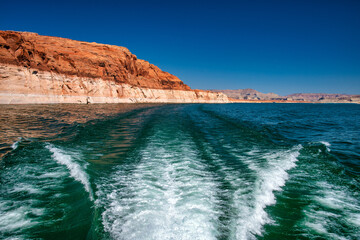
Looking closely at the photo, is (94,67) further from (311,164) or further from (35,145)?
(311,164)

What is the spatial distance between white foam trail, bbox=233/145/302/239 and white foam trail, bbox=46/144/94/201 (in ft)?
10.1

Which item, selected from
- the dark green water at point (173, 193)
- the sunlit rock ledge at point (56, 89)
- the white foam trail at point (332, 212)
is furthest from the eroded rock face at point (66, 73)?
the white foam trail at point (332, 212)

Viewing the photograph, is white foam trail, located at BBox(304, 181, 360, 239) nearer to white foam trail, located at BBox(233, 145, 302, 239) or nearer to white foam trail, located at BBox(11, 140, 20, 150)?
white foam trail, located at BBox(233, 145, 302, 239)

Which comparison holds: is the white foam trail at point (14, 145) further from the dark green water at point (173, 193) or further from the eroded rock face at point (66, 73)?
the eroded rock face at point (66, 73)

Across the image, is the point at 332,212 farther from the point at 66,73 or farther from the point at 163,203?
the point at 66,73

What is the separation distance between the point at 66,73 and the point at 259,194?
1697 inches

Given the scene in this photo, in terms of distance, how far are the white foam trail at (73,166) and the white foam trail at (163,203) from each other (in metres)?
0.45

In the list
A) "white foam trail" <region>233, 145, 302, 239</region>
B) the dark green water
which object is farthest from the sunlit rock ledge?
"white foam trail" <region>233, 145, 302, 239</region>

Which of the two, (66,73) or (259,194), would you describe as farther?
(66,73)

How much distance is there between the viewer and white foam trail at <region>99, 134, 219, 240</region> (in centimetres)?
295

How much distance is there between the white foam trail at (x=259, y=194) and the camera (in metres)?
3.14

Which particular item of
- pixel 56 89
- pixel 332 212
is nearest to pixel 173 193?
pixel 332 212

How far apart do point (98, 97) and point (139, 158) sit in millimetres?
41541

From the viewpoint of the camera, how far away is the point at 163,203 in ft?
12.5
